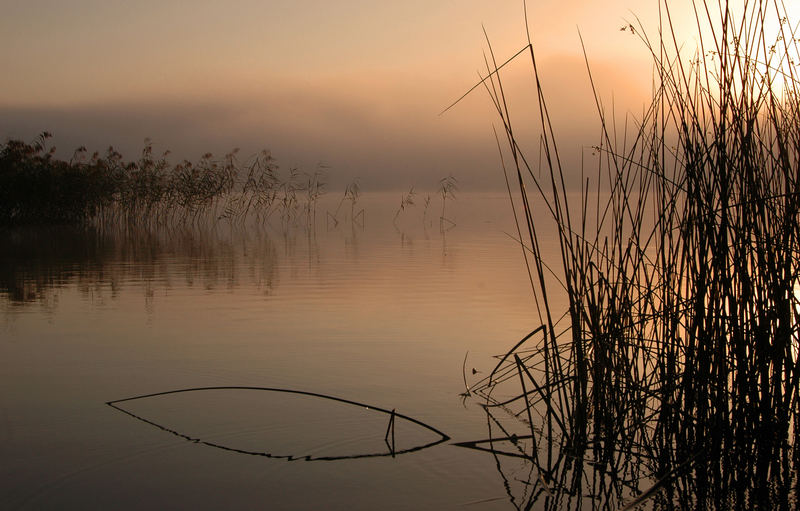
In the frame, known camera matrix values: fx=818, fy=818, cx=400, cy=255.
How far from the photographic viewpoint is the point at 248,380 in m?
3.09

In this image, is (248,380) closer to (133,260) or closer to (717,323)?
(717,323)

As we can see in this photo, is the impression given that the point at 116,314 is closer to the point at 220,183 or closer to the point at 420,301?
the point at 420,301

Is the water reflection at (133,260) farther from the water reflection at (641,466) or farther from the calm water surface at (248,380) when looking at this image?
the water reflection at (641,466)

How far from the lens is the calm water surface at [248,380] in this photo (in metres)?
2.00

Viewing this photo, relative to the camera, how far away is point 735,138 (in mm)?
1723

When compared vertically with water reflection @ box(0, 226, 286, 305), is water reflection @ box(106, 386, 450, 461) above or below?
below

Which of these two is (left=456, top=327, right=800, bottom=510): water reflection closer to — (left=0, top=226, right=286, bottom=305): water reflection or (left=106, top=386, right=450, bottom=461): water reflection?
(left=106, top=386, right=450, bottom=461): water reflection

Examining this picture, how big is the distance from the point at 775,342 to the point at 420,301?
11.3 feet

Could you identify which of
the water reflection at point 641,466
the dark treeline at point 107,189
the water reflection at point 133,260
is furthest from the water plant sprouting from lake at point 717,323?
the dark treeline at point 107,189

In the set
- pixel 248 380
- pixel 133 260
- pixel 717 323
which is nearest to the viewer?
pixel 717 323

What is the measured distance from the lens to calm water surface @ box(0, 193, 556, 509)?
2.00 meters

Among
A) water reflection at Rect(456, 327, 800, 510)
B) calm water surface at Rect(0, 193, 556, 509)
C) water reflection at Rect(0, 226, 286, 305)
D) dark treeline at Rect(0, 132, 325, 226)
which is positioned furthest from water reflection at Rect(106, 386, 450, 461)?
dark treeline at Rect(0, 132, 325, 226)

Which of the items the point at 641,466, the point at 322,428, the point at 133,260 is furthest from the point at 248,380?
the point at 133,260

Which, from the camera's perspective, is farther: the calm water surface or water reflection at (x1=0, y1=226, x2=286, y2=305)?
water reflection at (x1=0, y1=226, x2=286, y2=305)
